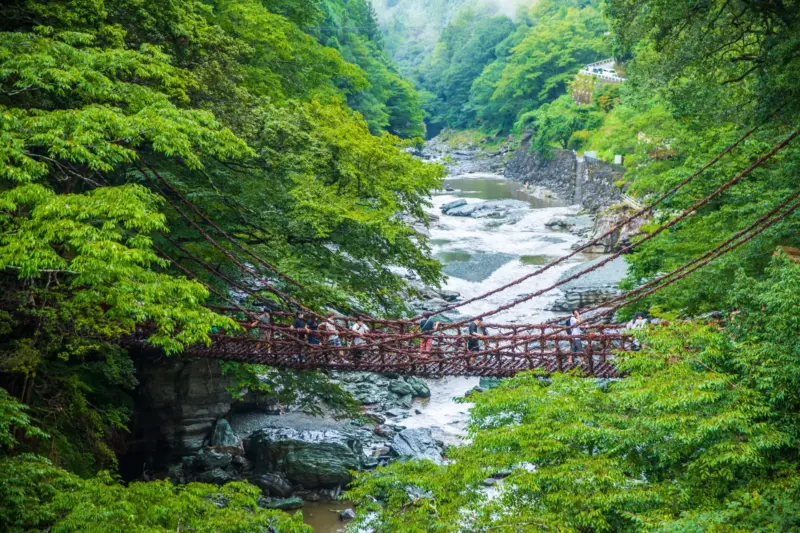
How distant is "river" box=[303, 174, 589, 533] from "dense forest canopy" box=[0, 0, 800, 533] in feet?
8.00

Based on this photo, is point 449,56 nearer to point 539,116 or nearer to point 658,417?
point 539,116

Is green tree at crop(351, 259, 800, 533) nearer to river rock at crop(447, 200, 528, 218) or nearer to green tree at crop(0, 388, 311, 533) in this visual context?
green tree at crop(0, 388, 311, 533)

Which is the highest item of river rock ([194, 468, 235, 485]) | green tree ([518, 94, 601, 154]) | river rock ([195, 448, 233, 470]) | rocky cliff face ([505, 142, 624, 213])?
green tree ([518, 94, 601, 154])

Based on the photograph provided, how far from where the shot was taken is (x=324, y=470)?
977 centimetres

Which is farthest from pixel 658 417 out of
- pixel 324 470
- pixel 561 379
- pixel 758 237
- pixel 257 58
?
pixel 257 58

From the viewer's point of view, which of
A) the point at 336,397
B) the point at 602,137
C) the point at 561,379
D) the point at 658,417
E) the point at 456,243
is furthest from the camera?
the point at 602,137

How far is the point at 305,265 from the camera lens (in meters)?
9.62

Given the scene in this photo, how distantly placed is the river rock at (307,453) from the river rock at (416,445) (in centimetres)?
64

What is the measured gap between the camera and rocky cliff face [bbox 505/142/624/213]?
26.9 meters

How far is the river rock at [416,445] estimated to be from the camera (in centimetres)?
1019

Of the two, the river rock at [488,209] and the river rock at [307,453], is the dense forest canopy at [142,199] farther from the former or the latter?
the river rock at [488,209]

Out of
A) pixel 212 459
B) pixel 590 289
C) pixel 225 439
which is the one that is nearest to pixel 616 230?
pixel 590 289

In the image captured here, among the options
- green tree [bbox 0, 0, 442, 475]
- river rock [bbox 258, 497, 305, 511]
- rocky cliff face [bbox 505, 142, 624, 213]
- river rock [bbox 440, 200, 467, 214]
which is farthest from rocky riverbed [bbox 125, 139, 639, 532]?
river rock [bbox 440, 200, 467, 214]

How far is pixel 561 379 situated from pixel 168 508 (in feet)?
12.8
